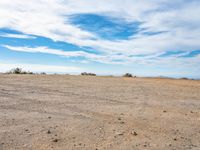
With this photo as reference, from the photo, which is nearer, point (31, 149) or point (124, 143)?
point (31, 149)

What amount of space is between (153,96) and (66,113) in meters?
5.63

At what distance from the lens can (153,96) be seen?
1381cm

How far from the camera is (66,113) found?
9273 mm

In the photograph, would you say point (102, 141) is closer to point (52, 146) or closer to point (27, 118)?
point (52, 146)

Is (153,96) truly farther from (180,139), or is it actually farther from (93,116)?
(180,139)

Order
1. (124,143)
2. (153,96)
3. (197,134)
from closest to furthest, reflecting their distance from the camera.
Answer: (124,143), (197,134), (153,96)

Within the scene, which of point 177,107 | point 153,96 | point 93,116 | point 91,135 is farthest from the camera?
point 153,96

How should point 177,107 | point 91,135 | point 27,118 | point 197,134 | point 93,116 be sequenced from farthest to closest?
1. point 177,107
2. point 93,116
3. point 27,118
4. point 197,134
5. point 91,135

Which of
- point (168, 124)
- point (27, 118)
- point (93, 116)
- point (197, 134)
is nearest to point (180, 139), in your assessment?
point (197, 134)

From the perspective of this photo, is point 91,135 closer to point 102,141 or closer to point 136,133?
point 102,141

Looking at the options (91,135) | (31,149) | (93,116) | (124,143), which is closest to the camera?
(31,149)

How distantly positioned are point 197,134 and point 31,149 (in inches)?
159

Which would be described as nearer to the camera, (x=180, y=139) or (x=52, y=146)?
(x=52, y=146)

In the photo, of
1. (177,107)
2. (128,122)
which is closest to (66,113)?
(128,122)
